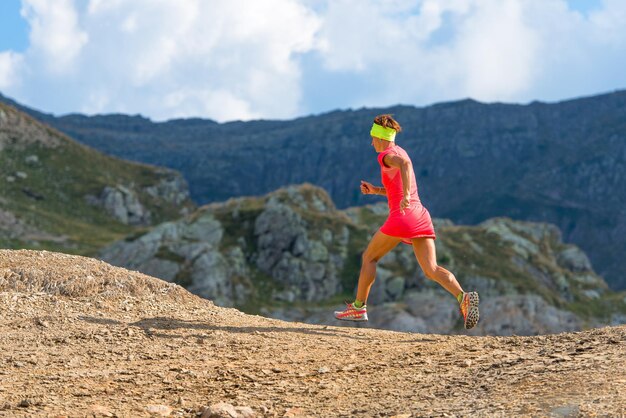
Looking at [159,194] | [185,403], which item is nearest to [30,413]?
[185,403]

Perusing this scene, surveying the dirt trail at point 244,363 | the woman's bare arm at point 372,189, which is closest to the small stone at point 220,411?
the dirt trail at point 244,363

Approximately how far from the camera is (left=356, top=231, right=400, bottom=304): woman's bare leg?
13.3 meters

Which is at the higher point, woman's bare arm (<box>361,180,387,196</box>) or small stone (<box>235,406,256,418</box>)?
woman's bare arm (<box>361,180,387,196</box>)

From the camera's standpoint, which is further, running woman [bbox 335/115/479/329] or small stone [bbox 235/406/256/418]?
running woman [bbox 335/115/479/329]

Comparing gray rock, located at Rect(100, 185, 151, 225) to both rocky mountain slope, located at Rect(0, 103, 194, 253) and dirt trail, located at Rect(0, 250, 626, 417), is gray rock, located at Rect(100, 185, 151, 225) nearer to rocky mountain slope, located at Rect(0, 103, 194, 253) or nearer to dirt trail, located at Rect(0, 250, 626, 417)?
rocky mountain slope, located at Rect(0, 103, 194, 253)

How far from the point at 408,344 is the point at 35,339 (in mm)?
5641

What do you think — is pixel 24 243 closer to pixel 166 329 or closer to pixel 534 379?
pixel 166 329

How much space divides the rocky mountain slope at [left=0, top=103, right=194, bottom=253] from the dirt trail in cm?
7450

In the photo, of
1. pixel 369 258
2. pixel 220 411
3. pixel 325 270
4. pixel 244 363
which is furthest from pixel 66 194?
pixel 220 411

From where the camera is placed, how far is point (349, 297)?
301 feet

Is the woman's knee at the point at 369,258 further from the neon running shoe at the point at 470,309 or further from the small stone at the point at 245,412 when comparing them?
the small stone at the point at 245,412

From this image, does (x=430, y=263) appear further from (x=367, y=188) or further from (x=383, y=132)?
(x=383, y=132)

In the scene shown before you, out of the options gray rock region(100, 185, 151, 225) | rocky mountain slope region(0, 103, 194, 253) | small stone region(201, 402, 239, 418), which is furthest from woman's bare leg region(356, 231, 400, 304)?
gray rock region(100, 185, 151, 225)

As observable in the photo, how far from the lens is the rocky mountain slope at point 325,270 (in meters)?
83.6
